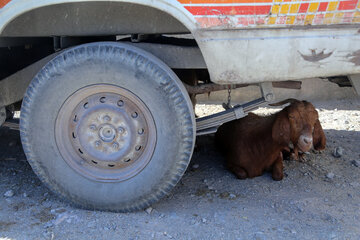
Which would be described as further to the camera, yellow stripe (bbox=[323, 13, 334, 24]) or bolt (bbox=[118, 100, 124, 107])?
bolt (bbox=[118, 100, 124, 107])

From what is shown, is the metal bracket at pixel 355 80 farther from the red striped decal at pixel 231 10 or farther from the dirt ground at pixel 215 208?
the dirt ground at pixel 215 208

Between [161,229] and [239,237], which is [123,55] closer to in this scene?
[161,229]

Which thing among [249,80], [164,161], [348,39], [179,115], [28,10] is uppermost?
[28,10]

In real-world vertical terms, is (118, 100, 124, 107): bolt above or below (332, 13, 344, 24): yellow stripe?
below

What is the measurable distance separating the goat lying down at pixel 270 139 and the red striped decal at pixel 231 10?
133 cm

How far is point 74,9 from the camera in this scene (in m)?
2.82

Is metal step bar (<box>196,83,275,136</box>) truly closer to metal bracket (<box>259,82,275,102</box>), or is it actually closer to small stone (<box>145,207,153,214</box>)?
metal bracket (<box>259,82,275,102</box>)

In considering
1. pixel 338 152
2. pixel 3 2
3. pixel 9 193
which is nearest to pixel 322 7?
pixel 3 2

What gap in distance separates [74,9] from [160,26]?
627 millimetres

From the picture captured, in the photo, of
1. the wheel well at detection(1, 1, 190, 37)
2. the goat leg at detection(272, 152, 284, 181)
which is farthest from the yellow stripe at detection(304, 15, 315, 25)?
the goat leg at detection(272, 152, 284, 181)

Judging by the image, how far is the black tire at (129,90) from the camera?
2742 mm

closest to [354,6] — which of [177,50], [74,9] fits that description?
[177,50]

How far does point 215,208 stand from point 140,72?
1240 mm

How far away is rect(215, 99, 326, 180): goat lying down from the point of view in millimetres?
3611
